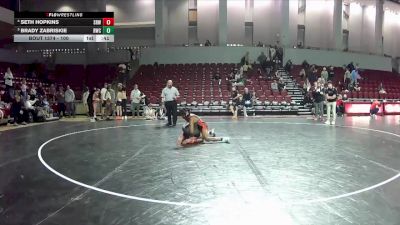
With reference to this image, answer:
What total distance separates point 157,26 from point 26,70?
9.77 meters

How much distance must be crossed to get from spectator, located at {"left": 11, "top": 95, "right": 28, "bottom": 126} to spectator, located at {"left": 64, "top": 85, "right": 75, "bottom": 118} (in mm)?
3792

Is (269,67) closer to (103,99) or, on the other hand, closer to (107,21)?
(103,99)

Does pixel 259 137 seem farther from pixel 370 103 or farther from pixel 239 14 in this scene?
pixel 239 14

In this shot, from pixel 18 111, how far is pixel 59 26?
12.2 ft

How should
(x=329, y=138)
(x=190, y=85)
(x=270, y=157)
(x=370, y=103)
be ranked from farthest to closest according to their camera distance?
(x=190, y=85) < (x=370, y=103) < (x=329, y=138) < (x=270, y=157)

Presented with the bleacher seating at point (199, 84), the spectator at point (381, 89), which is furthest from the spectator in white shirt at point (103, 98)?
the spectator at point (381, 89)

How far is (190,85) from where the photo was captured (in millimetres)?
21953

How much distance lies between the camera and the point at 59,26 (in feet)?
45.7

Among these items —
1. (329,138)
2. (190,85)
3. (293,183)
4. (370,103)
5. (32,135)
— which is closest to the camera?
(293,183)

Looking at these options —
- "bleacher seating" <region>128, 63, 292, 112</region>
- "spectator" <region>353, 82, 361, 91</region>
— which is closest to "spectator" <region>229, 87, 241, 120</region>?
"bleacher seating" <region>128, 63, 292, 112</region>

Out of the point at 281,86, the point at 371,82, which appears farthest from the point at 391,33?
the point at 281,86

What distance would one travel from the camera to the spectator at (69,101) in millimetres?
18750

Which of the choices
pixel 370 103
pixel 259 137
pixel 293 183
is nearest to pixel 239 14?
pixel 370 103

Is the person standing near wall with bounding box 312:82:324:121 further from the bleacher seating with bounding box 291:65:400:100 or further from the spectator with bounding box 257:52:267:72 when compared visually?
the spectator with bounding box 257:52:267:72
